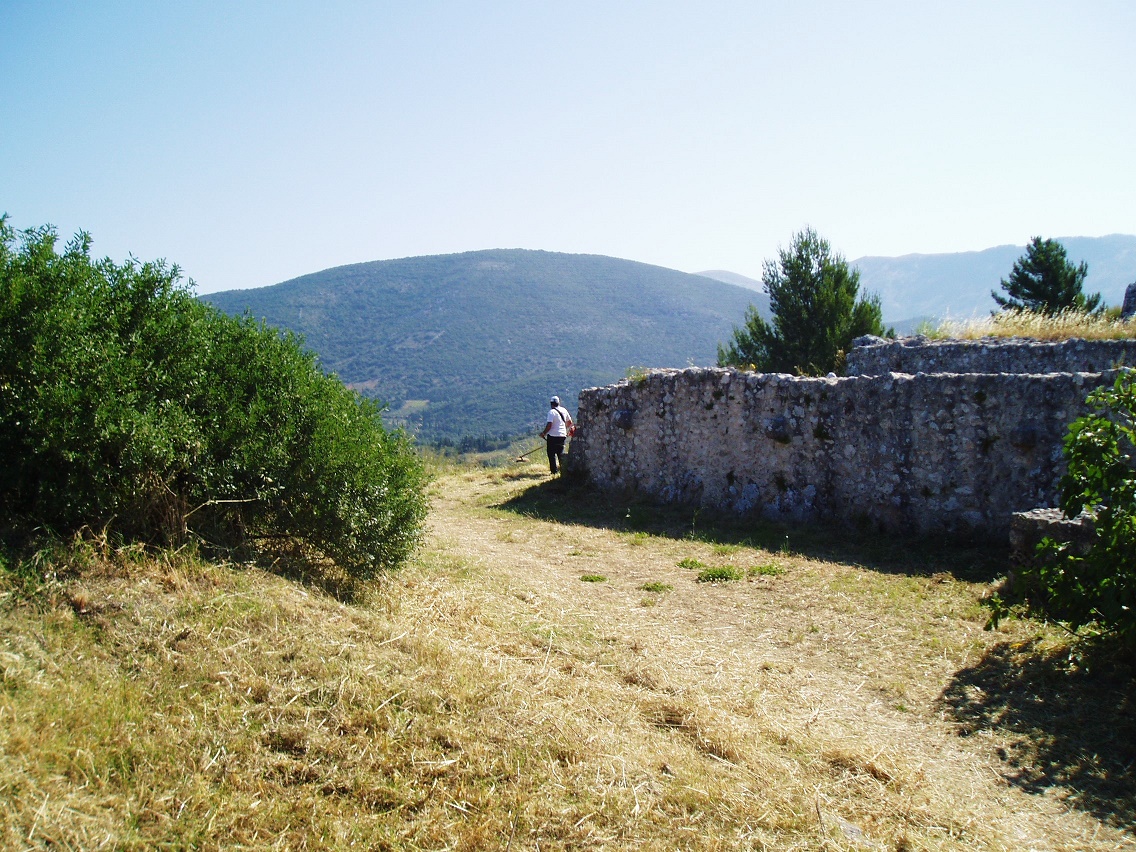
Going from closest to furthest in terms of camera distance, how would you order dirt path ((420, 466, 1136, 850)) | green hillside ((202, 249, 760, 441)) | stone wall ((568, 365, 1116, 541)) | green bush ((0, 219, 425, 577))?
dirt path ((420, 466, 1136, 850))
green bush ((0, 219, 425, 577))
stone wall ((568, 365, 1116, 541))
green hillside ((202, 249, 760, 441))

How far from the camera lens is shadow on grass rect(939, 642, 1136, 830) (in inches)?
155

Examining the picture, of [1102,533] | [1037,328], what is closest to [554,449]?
[1037,328]

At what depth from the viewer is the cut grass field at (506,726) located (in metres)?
3.21

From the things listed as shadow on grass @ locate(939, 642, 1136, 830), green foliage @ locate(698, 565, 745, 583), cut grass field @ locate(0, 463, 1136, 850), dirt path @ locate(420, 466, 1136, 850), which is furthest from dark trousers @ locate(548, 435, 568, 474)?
shadow on grass @ locate(939, 642, 1136, 830)

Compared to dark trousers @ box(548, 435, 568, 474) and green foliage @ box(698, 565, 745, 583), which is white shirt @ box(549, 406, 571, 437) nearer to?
dark trousers @ box(548, 435, 568, 474)

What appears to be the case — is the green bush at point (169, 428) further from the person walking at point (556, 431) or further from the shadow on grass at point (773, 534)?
the person walking at point (556, 431)

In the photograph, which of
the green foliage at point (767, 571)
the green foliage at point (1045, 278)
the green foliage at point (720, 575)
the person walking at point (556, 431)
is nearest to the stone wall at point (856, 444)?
the green foliage at point (767, 571)

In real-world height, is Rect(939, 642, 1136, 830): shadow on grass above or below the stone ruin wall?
below

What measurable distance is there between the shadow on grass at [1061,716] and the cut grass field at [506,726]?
0.06 feet

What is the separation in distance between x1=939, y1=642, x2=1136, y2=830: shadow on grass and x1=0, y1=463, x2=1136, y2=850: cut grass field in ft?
0.06

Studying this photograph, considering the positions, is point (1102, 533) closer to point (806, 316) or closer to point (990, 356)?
point (990, 356)

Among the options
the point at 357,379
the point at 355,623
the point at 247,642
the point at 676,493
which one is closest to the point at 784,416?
the point at 676,493

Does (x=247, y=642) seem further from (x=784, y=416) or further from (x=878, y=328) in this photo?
(x=878, y=328)

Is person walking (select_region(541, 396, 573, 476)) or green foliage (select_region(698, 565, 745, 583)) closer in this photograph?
green foliage (select_region(698, 565, 745, 583))
